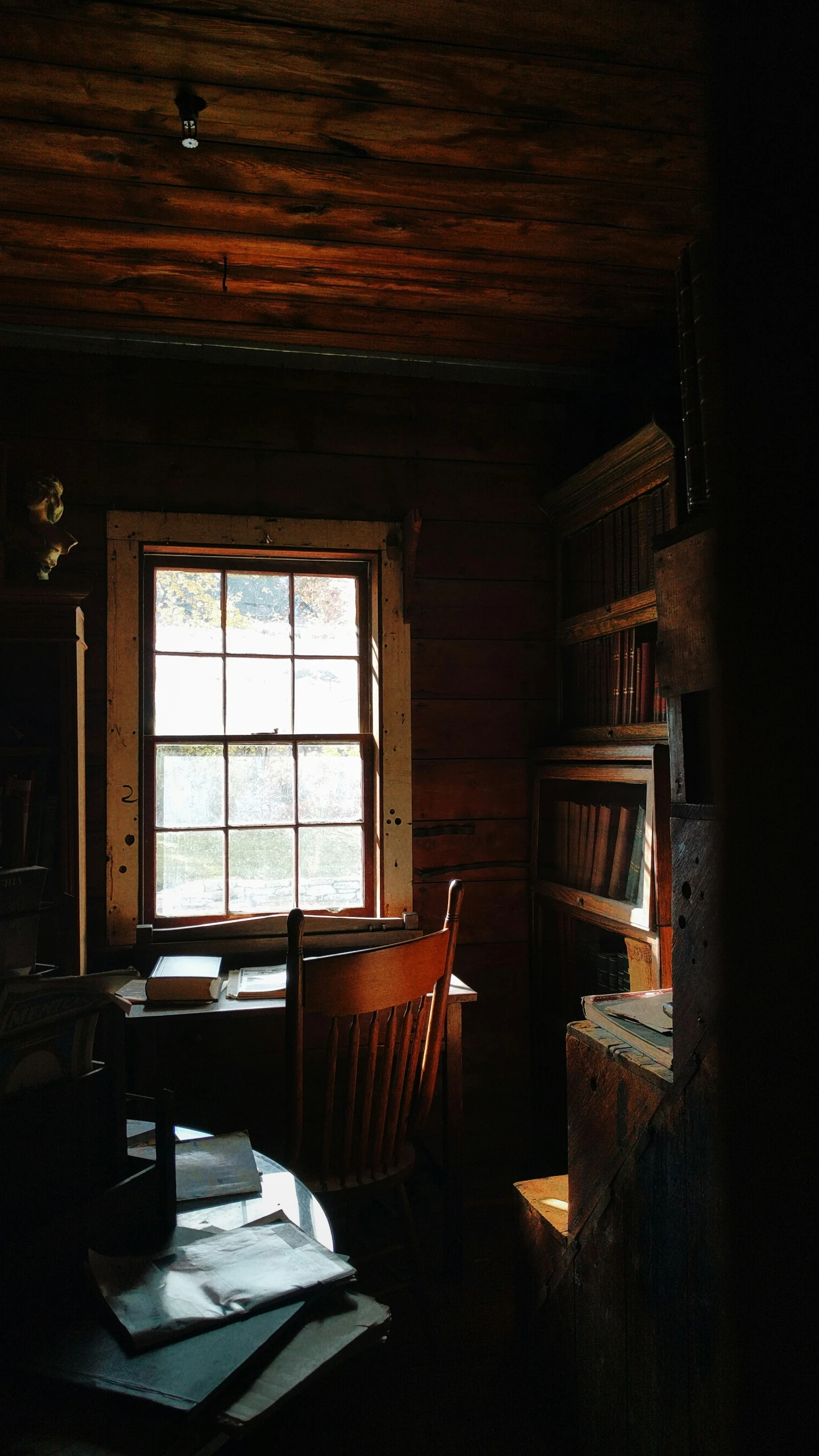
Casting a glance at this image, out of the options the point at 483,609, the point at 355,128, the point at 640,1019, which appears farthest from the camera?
the point at 483,609

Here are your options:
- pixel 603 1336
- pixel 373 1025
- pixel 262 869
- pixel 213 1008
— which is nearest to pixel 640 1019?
pixel 603 1336

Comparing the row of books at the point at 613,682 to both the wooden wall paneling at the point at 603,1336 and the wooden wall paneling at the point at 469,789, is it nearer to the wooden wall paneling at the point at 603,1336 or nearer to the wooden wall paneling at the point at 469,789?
the wooden wall paneling at the point at 469,789

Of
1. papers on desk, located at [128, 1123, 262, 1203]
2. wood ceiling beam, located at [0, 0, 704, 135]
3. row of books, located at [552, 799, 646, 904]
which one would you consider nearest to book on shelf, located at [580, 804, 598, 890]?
row of books, located at [552, 799, 646, 904]

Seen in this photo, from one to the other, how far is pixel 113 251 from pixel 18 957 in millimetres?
1963

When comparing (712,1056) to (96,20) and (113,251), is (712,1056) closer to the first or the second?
(96,20)

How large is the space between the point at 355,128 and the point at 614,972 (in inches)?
95.1

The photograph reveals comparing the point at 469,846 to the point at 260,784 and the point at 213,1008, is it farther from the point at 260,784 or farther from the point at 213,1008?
the point at 213,1008

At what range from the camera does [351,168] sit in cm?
213

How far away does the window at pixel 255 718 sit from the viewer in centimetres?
301

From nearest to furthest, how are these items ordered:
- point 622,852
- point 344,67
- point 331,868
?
point 344,67, point 622,852, point 331,868

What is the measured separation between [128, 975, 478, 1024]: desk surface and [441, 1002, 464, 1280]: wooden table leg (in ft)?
0.34

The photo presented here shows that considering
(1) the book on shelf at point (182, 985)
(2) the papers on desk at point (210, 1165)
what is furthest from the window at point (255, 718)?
(2) the papers on desk at point (210, 1165)

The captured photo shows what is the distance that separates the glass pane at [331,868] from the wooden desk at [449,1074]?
23.4 inches

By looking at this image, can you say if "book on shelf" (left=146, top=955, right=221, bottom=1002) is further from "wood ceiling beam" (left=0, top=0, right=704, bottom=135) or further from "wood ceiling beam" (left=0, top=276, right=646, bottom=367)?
"wood ceiling beam" (left=0, top=0, right=704, bottom=135)
